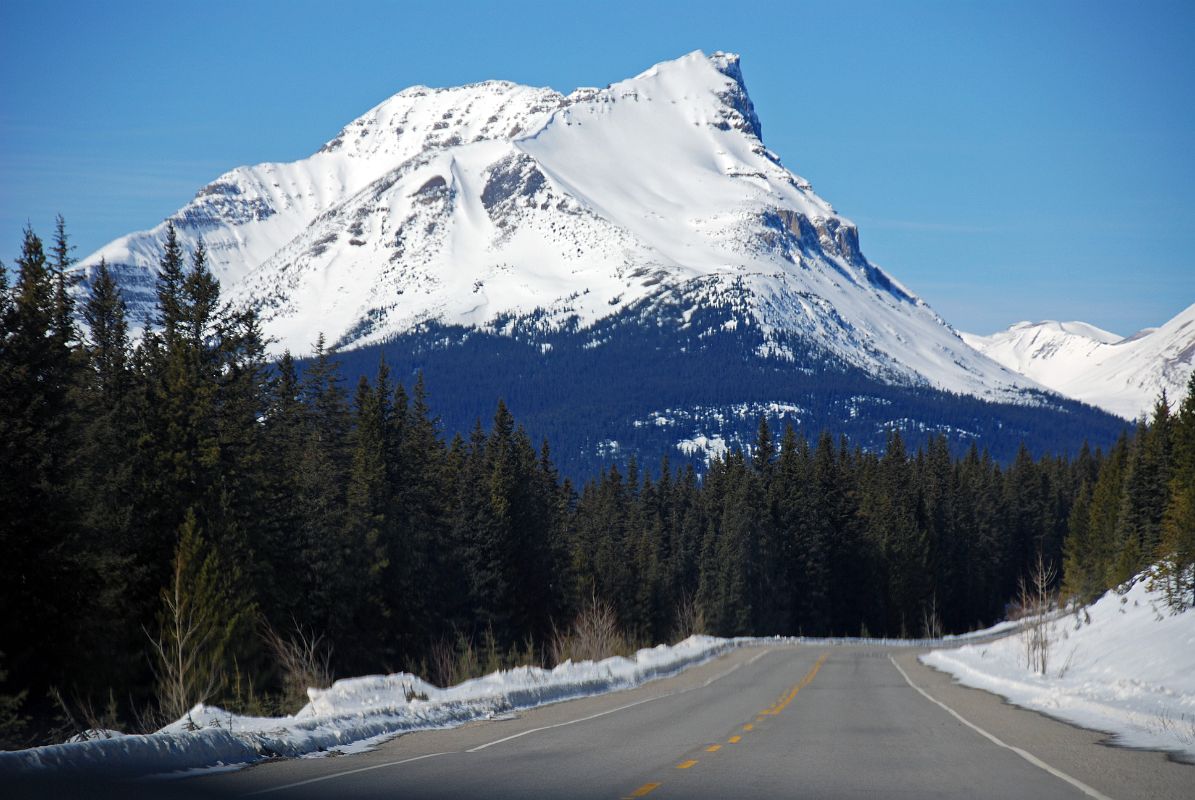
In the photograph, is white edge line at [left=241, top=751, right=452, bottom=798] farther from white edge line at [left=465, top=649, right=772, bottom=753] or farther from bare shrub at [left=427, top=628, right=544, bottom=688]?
bare shrub at [left=427, top=628, right=544, bottom=688]

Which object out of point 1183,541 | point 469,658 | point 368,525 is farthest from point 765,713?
point 368,525

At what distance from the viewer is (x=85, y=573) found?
27.6 meters

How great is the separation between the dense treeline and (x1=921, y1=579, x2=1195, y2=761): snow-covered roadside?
285cm

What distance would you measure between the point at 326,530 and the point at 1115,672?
27.9 metres

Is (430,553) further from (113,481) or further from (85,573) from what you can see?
(85,573)

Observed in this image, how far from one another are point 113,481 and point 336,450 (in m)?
19.9

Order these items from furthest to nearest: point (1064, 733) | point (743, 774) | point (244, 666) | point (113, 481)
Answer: point (113, 481) → point (244, 666) → point (1064, 733) → point (743, 774)

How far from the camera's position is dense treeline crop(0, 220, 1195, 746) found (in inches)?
1056

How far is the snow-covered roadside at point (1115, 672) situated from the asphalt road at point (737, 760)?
1.07 meters

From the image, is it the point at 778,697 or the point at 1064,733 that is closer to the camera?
the point at 1064,733

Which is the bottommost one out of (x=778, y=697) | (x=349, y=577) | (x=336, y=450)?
(x=778, y=697)

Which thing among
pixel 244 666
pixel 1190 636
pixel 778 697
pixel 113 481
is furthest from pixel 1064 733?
pixel 113 481

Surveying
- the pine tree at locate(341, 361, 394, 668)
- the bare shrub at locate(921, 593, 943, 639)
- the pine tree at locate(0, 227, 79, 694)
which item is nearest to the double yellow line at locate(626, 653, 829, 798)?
the pine tree at locate(0, 227, 79, 694)

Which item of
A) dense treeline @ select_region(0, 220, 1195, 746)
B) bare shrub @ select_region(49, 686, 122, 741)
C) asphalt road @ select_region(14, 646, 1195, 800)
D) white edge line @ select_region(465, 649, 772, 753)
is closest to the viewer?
asphalt road @ select_region(14, 646, 1195, 800)
